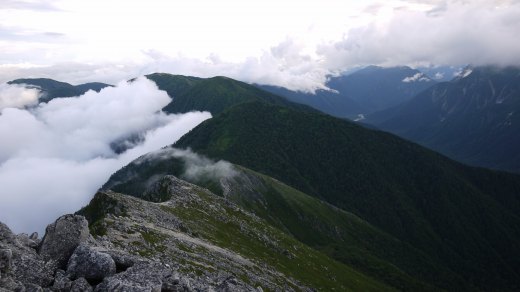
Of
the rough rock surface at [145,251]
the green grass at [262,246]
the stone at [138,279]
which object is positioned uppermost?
the stone at [138,279]

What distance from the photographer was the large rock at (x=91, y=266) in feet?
130

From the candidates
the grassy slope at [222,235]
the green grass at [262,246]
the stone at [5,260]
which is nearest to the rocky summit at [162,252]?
the stone at [5,260]

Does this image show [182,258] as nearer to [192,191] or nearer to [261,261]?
[261,261]

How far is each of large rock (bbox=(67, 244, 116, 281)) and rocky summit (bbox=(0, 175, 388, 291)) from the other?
9cm

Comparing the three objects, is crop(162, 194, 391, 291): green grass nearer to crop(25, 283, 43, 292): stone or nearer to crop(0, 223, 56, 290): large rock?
crop(0, 223, 56, 290): large rock

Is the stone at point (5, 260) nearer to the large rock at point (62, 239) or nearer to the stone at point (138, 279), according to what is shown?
the large rock at point (62, 239)

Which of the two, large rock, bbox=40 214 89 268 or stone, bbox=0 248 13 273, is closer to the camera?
stone, bbox=0 248 13 273

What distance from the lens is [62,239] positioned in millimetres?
44719

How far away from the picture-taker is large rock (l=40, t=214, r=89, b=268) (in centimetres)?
4369

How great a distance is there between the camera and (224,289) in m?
53.3

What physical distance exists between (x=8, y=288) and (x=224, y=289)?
24.9m

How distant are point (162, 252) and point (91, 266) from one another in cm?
4098

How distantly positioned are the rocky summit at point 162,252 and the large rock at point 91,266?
0.09m

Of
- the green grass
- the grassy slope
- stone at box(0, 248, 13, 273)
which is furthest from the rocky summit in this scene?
the green grass
